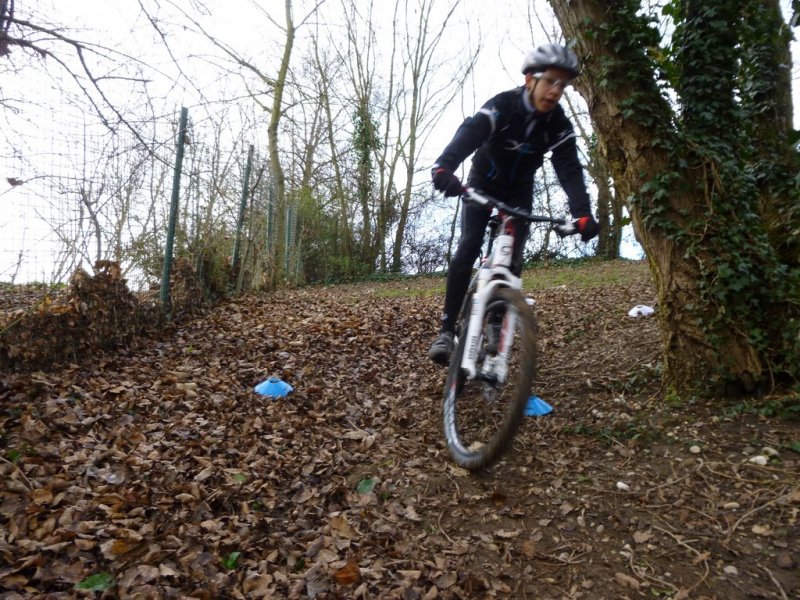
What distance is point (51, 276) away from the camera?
173 inches

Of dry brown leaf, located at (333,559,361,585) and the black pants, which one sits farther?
the black pants

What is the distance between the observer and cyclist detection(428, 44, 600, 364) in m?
3.10

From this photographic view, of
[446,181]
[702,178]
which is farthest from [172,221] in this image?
[702,178]

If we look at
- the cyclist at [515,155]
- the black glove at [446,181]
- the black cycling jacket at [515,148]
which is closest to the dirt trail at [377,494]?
the cyclist at [515,155]

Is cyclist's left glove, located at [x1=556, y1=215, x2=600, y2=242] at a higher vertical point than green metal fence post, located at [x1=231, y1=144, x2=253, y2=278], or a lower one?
lower

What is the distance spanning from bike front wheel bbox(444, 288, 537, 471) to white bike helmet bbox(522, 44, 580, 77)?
51.9 inches

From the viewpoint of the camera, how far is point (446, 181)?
3062mm

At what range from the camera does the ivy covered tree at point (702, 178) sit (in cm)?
328

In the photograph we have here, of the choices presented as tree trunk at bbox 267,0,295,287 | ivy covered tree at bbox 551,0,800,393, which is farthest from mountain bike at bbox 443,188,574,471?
tree trunk at bbox 267,0,295,287

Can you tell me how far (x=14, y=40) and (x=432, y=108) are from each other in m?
17.6

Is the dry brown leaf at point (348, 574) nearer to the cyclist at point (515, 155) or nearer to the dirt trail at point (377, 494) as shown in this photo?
the dirt trail at point (377, 494)

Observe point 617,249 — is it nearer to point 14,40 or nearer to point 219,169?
point 219,169

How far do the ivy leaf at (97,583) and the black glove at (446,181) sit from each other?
2.46 metres

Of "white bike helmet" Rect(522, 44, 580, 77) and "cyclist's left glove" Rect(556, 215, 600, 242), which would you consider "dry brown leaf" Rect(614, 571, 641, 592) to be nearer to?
"cyclist's left glove" Rect(556, 215, 600, 242)
